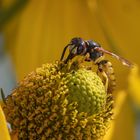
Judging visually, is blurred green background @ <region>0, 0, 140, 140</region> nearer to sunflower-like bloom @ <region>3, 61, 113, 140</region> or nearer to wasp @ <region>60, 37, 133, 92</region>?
wasp @ <region>60, 37, 133, 92</region>

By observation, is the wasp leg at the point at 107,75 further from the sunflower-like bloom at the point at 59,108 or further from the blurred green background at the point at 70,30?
the blurred green background at the point at 70,30

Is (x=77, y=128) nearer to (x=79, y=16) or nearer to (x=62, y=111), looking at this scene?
(x=62, y=111)

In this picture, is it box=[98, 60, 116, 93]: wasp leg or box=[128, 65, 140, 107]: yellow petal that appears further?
box=[128, 65, 140, 107]: yellow petal

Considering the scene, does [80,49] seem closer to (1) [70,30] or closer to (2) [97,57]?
(2) [97,57]

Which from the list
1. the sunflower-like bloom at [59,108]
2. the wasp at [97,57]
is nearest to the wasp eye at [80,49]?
the wasp at [97,57]

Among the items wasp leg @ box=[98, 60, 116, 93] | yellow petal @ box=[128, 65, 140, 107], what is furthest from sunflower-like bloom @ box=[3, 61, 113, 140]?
yellow petal @ box=[128, 65, 140, 107]

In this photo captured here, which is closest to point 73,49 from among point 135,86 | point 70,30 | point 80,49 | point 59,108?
point 80,49
